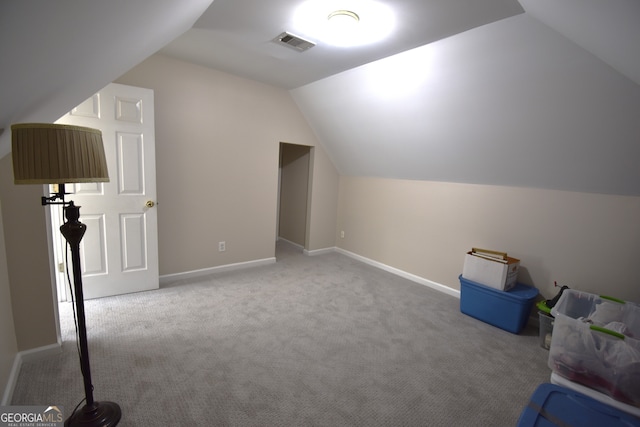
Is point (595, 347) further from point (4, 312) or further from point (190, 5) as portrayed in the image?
point (4, 312)

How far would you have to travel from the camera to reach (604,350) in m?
1.73

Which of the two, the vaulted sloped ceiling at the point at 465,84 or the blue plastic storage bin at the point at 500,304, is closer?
the vaulted sloped ceiling at the point at 465,84

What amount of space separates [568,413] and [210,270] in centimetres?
346

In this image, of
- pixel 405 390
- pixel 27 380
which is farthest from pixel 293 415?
pixel 27 380

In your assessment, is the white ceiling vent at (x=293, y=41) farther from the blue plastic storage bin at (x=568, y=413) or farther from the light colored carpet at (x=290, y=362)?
the blue plastic storage bin at (x=568, y=413)

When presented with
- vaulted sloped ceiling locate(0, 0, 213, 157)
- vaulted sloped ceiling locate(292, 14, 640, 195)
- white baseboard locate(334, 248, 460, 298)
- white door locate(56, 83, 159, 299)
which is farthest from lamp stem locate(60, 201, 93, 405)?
white baseboard locate(334, 248, 460, 298)

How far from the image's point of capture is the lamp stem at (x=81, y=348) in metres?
1.38

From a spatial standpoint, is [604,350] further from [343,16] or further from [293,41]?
[293,41]

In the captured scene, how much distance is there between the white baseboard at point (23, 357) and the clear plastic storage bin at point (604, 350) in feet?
10.9

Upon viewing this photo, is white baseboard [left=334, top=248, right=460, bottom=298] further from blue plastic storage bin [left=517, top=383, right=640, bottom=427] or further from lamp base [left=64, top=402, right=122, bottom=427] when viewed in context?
lamp base [left=64, top=402, right=122, bottom=427]

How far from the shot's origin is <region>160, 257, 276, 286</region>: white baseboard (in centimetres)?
337

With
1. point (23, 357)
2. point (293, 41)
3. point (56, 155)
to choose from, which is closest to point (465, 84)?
point (293, 41)

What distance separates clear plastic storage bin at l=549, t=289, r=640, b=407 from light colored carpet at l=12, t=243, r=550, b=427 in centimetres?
30

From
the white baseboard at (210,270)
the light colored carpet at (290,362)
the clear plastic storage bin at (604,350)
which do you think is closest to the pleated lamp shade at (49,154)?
the light colored carpet at (290,362)
